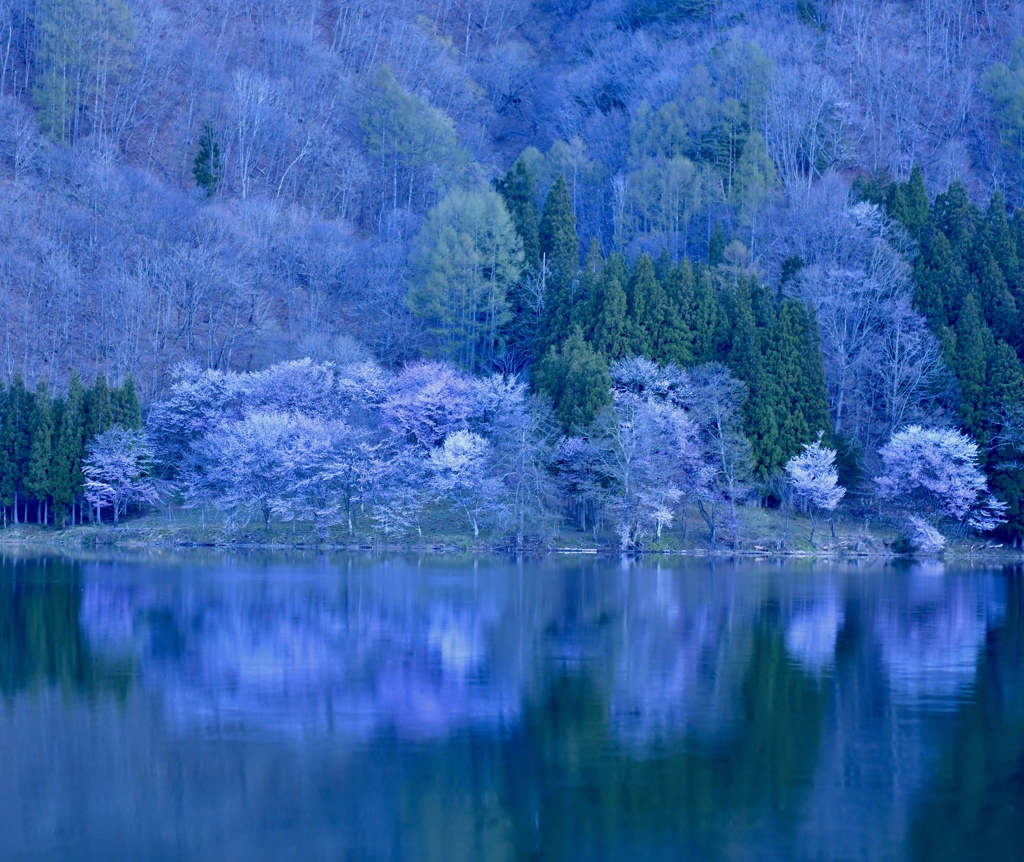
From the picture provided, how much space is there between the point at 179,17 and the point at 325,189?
23.0 m

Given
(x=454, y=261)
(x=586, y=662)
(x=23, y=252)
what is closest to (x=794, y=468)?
(x=454, y=261)

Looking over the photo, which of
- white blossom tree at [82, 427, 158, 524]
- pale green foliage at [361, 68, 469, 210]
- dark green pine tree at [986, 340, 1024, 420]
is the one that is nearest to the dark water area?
white blossom tree at [82, 427, 158, 524]

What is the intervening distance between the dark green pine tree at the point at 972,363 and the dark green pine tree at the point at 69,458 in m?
36.9

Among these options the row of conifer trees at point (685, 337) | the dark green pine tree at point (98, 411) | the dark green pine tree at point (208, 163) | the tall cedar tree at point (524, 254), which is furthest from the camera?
the dark green pine tree at point (208, 163)

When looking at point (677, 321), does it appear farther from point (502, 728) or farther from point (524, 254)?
point (502, 728)

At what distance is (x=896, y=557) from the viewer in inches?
1793

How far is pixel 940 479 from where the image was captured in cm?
4616

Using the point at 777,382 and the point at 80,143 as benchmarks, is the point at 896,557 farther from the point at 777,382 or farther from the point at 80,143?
the point at 80,143

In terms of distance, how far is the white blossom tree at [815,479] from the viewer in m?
46.9

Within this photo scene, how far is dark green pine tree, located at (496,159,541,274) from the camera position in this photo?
63531mm

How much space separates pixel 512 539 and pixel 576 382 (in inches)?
298

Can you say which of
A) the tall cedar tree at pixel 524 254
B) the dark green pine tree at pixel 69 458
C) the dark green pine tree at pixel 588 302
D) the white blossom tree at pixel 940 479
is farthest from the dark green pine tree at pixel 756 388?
the dark green pine tree at pixel 69 458

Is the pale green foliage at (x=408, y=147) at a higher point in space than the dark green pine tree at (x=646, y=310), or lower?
higher

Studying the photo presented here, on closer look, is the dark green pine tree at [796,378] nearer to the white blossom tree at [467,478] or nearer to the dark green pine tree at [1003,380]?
the dark green pine tree at [1003,380]
